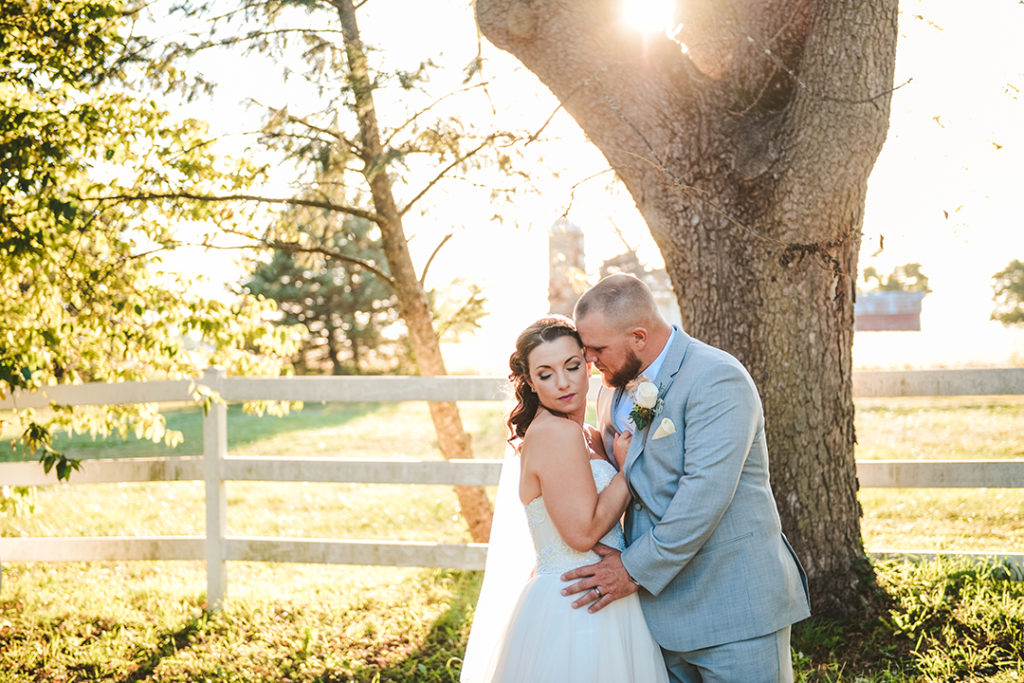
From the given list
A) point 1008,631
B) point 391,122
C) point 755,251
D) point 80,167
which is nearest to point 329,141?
point 391,122

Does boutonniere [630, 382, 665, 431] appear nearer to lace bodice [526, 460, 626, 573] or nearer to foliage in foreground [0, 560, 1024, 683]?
lace bodice [526, 460, 626, 573]

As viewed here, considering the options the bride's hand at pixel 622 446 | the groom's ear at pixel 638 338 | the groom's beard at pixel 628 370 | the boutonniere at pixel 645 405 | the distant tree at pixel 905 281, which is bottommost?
the bride's hand at pixel 622 446

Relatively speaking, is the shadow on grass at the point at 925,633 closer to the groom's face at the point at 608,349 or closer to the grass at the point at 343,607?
the grass at the point at 343,607

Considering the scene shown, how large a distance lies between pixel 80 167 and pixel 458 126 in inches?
102

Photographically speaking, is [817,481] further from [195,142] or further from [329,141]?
[195,142]

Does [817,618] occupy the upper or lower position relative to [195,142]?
lower

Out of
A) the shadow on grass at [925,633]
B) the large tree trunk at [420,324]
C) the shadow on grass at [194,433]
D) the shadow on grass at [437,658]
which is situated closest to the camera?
the shadow on grass at [925,633]

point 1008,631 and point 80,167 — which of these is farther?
point 80,167

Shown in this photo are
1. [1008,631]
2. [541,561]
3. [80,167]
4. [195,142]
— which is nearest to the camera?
[541,561]

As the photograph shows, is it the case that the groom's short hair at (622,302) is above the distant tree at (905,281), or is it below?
below

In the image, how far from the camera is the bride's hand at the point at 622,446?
3188mm

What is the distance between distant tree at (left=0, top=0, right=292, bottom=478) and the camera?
5.31 meters

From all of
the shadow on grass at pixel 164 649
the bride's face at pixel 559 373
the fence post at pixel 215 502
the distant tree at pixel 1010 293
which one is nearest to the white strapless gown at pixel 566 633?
the bride's face at pixel 559 373

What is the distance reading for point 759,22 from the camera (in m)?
4.75
